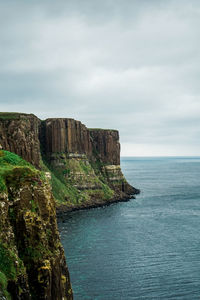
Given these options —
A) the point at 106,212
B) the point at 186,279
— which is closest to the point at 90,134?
the point at 106,212

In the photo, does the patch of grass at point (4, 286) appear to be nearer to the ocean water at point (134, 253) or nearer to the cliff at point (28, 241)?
the cliff at point (28, 241)

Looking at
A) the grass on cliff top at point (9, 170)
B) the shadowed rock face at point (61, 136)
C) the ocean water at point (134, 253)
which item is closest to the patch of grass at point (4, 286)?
the grass on cliff top at point (9, 170)

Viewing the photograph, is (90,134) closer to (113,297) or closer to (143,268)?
(143,268)

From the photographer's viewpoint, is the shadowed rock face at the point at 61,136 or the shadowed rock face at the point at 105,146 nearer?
the shadowed rock face at the point at 61,136

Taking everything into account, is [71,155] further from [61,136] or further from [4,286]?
[4,286]

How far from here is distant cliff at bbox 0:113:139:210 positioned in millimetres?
107688

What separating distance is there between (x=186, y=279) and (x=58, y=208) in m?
74.2

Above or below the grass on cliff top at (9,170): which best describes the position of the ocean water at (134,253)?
below

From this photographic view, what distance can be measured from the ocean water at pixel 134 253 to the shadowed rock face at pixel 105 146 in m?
62.3

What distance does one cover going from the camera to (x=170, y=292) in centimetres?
4784

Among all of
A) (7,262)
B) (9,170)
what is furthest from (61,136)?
(7,262)

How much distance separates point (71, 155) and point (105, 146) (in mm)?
33149

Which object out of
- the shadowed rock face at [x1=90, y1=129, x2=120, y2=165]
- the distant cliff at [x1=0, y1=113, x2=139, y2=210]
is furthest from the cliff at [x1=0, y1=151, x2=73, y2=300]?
the shadowed rock face at [x1=90, y1=129, x2=120, y2=165]

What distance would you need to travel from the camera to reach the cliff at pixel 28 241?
2159cm
